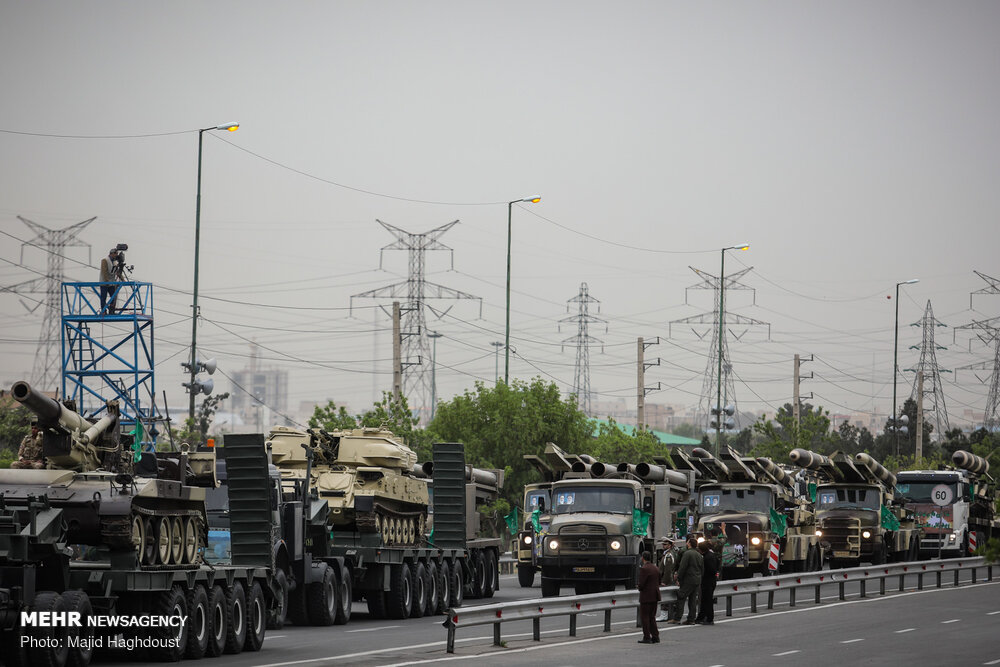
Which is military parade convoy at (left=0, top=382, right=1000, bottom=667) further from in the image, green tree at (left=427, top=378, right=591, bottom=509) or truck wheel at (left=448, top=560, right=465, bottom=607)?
green tree at (left=427, top=378, right=591, bottom=509)

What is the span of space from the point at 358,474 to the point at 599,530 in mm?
5282

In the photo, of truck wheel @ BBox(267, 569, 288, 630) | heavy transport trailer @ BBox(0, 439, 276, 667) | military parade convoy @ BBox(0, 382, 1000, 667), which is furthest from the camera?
truck wheel @ BBox(267, 569, 288, 630)

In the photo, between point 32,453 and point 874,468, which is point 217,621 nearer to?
point 32,453

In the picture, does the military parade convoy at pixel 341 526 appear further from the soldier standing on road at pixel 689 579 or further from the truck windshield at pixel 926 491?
the soldier standing on road at pixel 689 579

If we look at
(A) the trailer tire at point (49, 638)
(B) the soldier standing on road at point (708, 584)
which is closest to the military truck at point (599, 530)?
(B) the soldier standing on road at point (708, 584)

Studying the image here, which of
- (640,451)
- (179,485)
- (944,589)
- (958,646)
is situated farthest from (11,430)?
(958,646)

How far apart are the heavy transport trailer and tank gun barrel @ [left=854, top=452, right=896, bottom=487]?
2636cm

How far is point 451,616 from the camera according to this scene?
70.2 ft

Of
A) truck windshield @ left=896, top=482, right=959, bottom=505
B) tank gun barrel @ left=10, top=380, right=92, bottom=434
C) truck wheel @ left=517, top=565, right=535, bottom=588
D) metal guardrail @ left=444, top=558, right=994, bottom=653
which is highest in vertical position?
tank gun barrel @ left=10, top=380, right=92, bottom=434

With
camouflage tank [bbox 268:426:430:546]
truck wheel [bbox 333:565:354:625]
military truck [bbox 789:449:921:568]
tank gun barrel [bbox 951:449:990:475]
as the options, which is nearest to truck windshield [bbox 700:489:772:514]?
military truck [bbox 789:449:921:568]

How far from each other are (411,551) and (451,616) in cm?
968

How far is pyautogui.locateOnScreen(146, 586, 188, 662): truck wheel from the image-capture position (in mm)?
19562

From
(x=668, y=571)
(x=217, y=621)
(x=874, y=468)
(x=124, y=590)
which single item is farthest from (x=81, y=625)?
(x=874, y=468)

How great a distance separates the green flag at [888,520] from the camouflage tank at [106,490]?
29.0 m
